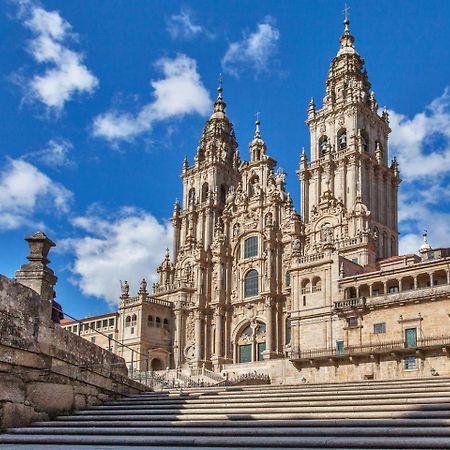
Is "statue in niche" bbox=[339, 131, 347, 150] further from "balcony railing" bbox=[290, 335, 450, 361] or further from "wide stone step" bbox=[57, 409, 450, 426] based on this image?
"wide stone step" bbox=[57, 409, 450, 426]

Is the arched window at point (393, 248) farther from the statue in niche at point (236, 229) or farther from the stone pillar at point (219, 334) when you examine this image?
the stone pillar at point (219, 334)

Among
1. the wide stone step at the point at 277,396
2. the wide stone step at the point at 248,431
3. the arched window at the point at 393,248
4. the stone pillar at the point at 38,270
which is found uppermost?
the arched window at the point at 393,248

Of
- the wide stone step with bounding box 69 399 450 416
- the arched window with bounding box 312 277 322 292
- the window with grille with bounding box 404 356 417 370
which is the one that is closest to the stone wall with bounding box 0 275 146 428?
the wide stone step with bounding box 69 399 450 416

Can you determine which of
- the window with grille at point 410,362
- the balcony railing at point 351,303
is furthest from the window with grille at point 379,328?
the window with grille at point 410,362

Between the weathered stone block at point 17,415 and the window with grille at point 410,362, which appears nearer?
the weathered stone block at point 17,415

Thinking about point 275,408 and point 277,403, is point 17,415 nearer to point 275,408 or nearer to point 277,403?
point 275,408

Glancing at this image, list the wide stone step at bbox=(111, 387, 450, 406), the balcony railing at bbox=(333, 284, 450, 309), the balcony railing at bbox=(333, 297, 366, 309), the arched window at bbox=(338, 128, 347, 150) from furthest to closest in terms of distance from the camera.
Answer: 1. the arched window at bbox=(338, 128, 347, 150)
2. the balcony railing at bbox=(333, 297, 366, 309)
3. the balcony railing at bbox=(333, 284, 450, 309)
4. the wide stone step at bbox=(111, 387, 450, 406)

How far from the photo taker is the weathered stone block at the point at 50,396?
13.7 metres

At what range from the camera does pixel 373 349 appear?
4044 cm

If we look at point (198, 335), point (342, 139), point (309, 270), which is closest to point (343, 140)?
point (342, 139)

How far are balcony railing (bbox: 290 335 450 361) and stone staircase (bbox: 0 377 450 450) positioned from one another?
75.5 feet

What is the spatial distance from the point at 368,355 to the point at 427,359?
3.82m

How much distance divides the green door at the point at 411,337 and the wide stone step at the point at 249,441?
99.0 ft

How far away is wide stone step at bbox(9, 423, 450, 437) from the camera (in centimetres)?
1054
